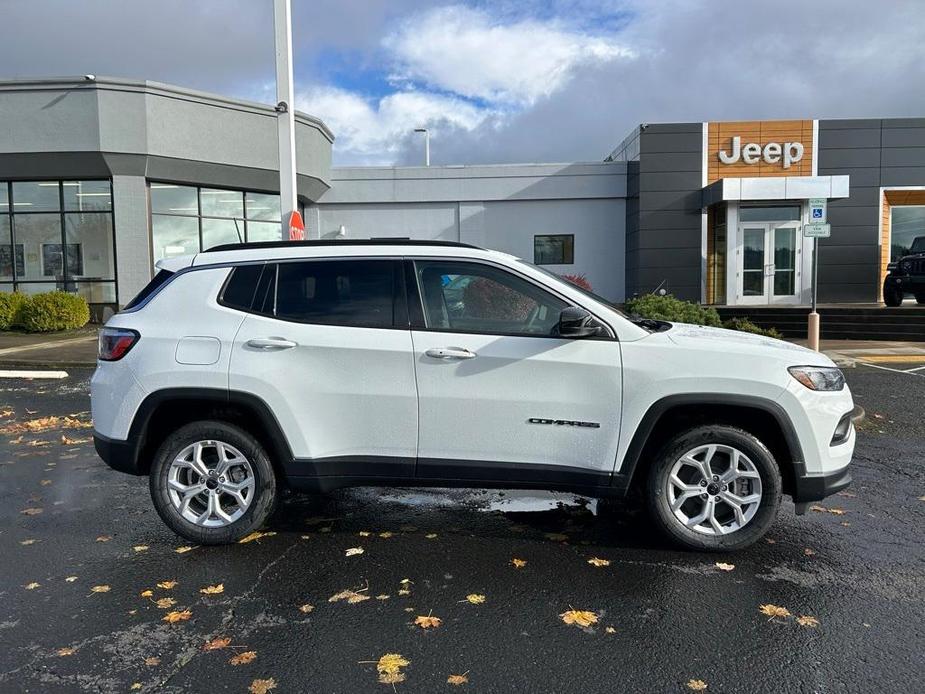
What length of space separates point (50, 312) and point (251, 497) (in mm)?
17600

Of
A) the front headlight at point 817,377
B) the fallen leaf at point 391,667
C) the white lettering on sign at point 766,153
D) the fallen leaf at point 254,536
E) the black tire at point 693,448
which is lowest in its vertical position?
the fallen leaf at point 391,667

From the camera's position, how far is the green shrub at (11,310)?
19.3 meters

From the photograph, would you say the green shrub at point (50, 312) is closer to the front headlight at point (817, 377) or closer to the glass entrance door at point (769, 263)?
the front headlight at point (817, 377)

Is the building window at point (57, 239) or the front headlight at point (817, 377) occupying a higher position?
the building window at point (57, 239)

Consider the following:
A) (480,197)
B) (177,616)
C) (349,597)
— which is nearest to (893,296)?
(480,197)

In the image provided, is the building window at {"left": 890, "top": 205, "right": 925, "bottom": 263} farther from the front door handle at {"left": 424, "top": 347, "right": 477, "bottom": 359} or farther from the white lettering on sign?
the front door handle at {"left": 424, "top": 347, "right": 477, "bottom": 359}

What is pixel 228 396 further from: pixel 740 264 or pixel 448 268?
pixel 740 264

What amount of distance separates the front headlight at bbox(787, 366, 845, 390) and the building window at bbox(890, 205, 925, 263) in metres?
23.3

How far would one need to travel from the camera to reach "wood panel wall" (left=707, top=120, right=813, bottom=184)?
23.4 metres

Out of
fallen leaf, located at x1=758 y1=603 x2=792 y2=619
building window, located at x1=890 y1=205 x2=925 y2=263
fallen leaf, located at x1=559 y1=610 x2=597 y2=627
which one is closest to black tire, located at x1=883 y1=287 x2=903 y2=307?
building window, located at x1=890 y1=205 x2=925 y2=263

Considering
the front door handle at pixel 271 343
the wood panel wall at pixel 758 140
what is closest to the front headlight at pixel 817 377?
the front door handle at pixel 271 343


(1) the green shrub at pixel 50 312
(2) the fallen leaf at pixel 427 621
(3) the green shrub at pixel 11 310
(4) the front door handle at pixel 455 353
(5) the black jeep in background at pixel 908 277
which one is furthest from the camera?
(3) the green shrub at pixel 11 310

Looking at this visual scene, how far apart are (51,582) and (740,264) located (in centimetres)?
2267

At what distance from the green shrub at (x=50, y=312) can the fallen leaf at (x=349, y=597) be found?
1850 cm
